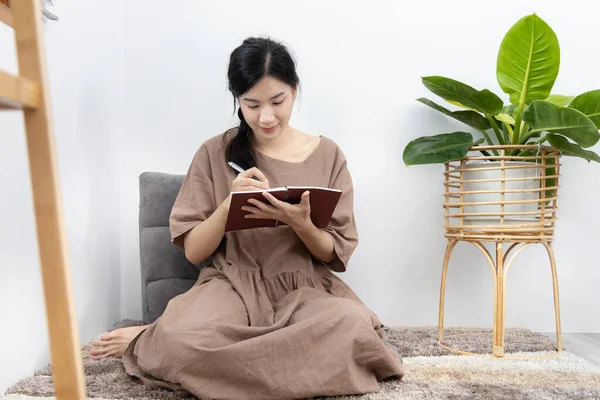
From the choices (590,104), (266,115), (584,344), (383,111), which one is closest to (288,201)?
(266,115)

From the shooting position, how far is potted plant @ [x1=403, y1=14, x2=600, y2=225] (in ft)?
4.76

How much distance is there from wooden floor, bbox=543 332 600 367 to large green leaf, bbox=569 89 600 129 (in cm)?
64

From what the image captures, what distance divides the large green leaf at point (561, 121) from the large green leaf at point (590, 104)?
9 centimetres

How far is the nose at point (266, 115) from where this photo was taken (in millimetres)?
1369

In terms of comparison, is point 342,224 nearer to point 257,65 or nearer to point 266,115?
point 266,115

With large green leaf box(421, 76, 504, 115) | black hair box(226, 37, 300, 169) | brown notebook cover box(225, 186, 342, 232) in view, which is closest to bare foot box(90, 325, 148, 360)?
brown notebook cover box(225, 186, 342, 232)

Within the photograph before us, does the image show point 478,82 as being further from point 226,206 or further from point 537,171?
point 226,206

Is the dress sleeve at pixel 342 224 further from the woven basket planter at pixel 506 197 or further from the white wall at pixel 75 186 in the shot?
the white wall at pixel 75 186

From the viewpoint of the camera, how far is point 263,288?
1400mm

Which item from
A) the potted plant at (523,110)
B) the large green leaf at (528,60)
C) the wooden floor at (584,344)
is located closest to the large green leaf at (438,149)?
the potted plant at (523,110)

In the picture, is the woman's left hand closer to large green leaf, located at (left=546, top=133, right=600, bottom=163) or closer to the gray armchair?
the gray armchair

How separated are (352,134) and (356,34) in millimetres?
330

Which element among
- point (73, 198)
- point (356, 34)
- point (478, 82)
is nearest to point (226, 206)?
point (73, 198)

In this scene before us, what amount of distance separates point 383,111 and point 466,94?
1.23ft
